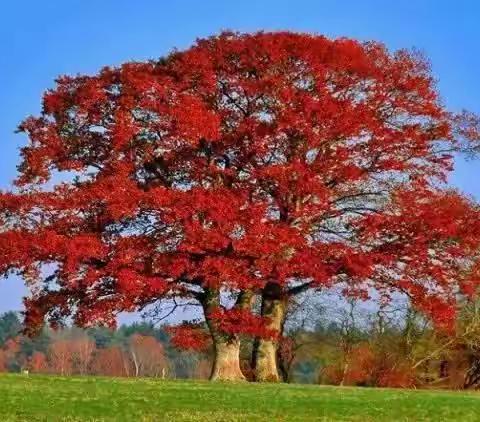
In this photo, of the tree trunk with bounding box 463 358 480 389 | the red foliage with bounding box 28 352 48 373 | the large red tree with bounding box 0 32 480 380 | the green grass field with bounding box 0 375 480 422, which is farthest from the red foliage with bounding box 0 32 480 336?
the red foliage with bounding box 28 352 48 373

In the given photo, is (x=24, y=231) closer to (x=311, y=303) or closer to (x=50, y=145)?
(x=50, y=145)

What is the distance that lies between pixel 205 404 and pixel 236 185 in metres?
13.7

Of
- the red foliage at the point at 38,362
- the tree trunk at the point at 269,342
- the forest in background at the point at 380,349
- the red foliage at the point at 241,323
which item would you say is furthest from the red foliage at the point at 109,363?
the red foliage at the point at 241,323

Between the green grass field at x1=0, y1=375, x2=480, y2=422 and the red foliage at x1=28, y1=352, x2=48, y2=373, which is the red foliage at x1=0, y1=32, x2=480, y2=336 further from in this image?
the red foliage at x1=28, y1=352, x2=48, y2=373

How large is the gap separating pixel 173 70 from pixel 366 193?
7671 mm

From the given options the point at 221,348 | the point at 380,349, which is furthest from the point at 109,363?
the point at 221,348

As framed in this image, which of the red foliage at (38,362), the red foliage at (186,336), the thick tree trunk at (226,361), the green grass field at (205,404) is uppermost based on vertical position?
the red foliage at (38,362)

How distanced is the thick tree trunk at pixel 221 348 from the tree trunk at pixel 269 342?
3.06 feet

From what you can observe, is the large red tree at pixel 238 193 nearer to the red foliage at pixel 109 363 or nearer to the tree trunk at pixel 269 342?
the tree trunk at pixel 269 342

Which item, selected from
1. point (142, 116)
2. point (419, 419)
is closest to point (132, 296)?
point (142, 116)

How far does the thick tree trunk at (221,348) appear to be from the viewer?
101 feet

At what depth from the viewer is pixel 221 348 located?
31.1 meters

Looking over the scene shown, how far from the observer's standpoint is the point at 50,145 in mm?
32188

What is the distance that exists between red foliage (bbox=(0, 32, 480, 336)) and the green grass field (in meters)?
6.04
